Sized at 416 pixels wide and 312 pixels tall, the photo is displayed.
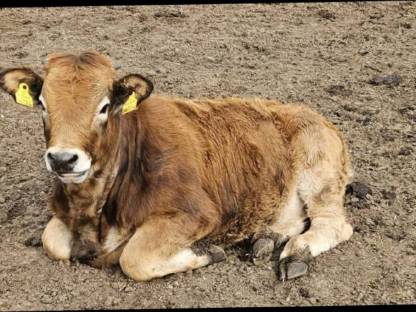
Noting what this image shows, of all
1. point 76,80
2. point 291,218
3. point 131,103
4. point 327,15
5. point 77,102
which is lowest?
point 291,218

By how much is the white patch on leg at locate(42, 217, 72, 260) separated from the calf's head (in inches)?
30.4

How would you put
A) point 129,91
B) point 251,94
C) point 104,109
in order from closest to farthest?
point 104,109
point 129,91
point 251,94

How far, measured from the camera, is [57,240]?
5.80 metres

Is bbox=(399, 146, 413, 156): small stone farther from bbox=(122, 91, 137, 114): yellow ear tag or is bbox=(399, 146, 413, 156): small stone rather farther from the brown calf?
bbox=(122, 91, 137, 114): yellow ear tag

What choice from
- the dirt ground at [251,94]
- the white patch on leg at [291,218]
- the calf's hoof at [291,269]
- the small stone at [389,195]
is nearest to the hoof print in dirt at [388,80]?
the dirt ground at [251,94]

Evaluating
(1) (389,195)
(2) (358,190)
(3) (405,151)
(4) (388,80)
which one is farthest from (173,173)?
(4) (388,80)

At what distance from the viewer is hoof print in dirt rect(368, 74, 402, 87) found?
932 cm

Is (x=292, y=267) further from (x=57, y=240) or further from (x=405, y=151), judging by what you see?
(x=405, y=151)

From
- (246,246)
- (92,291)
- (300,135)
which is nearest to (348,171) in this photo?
(300,135)

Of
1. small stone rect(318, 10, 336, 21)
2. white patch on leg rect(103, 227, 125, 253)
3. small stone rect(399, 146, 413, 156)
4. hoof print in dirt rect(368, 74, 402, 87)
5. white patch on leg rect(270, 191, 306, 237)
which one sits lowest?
white patch on leg rect(270, 191, 306, 237)

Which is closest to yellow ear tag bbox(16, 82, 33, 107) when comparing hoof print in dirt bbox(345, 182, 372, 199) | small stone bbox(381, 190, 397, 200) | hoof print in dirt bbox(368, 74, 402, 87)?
hoof print in dirt bbox(345, 182, 372, 199)

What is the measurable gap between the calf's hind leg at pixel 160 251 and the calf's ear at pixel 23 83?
1380 mm

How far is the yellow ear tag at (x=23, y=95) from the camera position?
209 inches

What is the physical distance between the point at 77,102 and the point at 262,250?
215 cm
